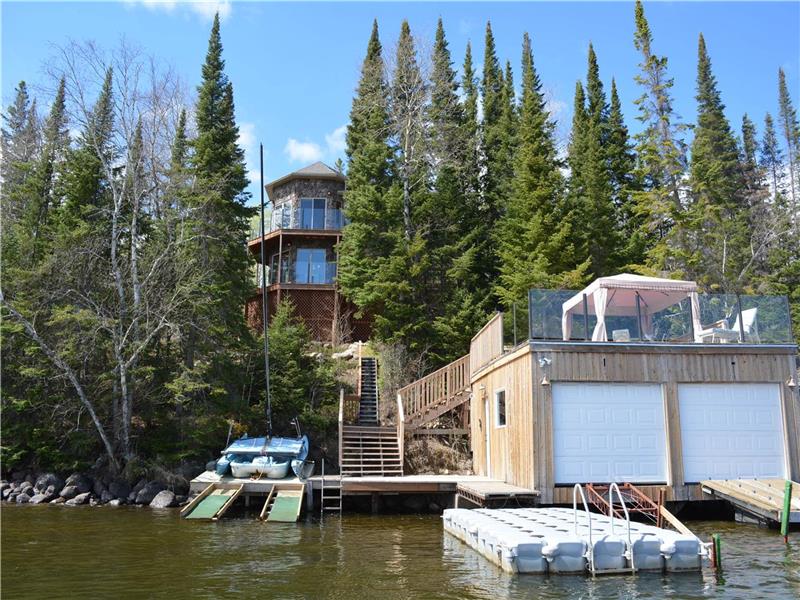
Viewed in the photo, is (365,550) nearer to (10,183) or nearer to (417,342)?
(417,342)

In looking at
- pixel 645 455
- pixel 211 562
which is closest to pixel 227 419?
pixel 211 562

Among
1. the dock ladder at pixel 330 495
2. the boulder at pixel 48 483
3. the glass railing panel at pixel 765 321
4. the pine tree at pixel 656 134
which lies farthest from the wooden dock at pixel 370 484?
the pine tree at pixel 656 134

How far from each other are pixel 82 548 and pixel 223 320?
429 inches

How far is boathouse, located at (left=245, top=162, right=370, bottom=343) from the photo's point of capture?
3144 centimetres

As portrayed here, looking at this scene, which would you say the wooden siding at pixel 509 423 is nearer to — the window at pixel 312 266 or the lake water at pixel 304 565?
the lake water at pixel 304 565

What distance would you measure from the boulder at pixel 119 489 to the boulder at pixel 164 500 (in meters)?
1.24

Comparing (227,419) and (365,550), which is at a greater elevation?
(227,419)

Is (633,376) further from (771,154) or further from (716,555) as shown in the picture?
(771,154)

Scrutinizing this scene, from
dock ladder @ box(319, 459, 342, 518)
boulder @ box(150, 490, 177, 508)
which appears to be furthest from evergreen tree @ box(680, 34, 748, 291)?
boulder @ box(150, 490, 177, 508)

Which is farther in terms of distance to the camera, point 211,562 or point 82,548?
point 82,548

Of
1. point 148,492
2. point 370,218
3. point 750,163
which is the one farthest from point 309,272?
point 750,163

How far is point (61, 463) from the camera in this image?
18.9m

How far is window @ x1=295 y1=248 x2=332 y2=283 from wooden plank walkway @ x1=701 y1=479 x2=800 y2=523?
71.7 ft

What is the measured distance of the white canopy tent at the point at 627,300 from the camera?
13.9m
